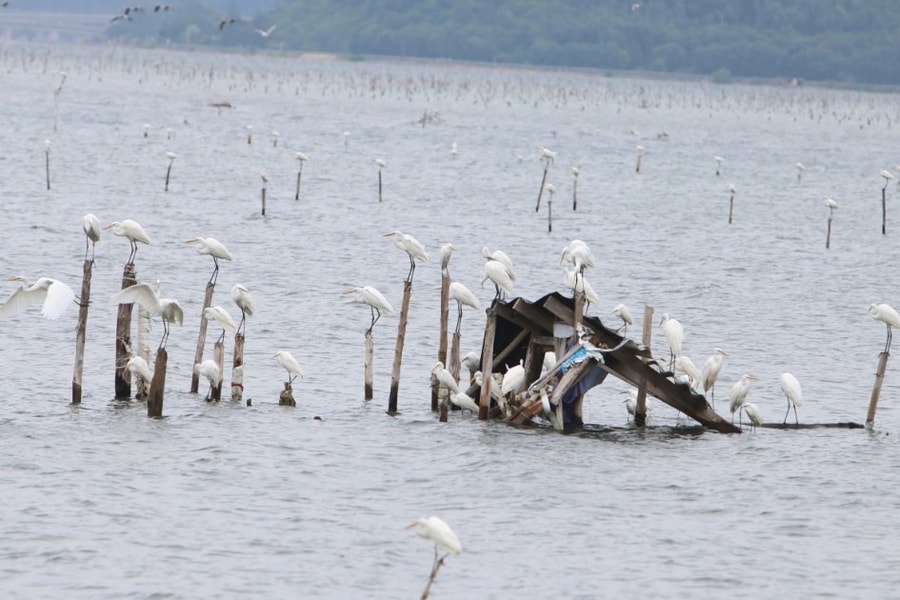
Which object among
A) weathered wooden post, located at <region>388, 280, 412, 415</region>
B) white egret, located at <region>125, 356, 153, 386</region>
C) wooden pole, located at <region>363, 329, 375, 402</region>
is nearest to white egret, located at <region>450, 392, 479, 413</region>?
weathered wooden post, located at <region>388, 280, 412, 415</region>

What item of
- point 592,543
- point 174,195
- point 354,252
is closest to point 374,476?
point 592,543

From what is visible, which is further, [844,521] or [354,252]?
[354,252]

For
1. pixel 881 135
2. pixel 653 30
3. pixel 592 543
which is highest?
pixel 653 30

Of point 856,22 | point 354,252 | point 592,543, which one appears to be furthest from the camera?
point 856,22

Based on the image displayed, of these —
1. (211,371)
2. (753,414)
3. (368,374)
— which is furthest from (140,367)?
(753,414)

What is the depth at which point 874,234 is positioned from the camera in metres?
37.3

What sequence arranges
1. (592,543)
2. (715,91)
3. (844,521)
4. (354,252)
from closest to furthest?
(592,543), (844,521), (354,252), (715,91)

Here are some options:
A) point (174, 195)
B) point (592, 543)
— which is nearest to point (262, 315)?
point (592, 543)

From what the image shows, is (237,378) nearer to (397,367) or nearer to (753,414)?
(397,367)

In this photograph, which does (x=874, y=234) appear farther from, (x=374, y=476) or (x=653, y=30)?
(x=653, y=30)

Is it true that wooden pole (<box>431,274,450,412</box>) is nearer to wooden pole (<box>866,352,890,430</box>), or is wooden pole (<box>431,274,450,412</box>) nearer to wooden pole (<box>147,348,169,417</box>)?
wooden pole (<box>147,348,169,417</box>)

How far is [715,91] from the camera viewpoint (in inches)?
4919

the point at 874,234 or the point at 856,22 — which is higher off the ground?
the point at 856,22

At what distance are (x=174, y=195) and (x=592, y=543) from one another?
26590 millimetres
